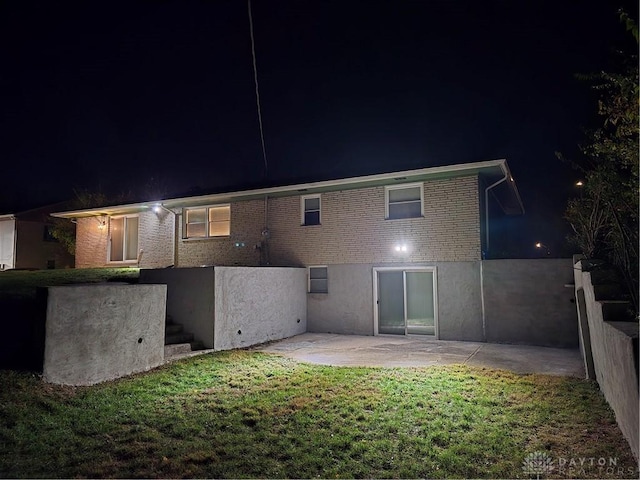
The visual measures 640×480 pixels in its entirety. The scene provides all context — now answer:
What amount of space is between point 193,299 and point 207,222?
6069 mm

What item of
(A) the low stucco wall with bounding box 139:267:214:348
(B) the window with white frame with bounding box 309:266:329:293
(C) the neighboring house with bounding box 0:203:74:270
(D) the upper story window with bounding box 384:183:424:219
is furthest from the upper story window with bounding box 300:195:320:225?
(C) the neighboring house with bounding box 0:203:74:270

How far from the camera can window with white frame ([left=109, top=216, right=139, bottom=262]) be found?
1644cm

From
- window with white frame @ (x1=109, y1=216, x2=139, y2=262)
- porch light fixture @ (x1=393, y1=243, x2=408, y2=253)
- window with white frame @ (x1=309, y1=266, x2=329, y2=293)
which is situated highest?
window with white frame @ (x1=109, y1=216, x2=139, y2=262)

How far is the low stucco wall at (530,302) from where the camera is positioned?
391 inches

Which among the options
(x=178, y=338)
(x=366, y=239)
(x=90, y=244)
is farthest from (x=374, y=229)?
(x=90, y=244)

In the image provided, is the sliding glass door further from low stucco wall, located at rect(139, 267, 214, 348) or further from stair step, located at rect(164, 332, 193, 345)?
stair step, located at rect(164, 332, 193, 345)

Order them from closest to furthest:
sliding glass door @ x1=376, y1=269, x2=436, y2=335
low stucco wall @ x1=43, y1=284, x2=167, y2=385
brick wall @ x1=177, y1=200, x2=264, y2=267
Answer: low stucco wall @ x1=43, y1=284, x2=167, y2=385 < sliding glass door @ x1=376, y1=269, x2=436, y2=335 < brick wall @ x1=177, y1=200, x2=264, y2=267

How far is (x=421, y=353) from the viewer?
9.27 m

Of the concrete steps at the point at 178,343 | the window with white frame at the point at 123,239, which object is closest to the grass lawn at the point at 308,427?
the concrete steps at the point at 178,343

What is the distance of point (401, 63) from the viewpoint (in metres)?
13.4

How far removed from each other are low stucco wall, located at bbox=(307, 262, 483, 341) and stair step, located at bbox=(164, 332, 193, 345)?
4678 millimetres

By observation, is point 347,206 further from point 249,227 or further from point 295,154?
point 295,154

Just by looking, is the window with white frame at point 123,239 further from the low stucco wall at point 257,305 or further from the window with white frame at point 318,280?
the window with white frame at point 318,280

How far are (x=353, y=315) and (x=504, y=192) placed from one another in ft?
25.7
